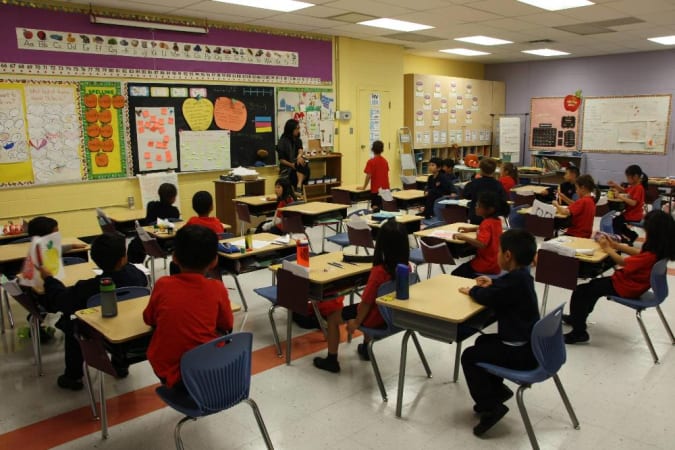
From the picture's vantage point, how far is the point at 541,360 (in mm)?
2730

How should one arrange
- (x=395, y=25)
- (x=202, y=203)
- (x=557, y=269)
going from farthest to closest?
1. (x=395, y=25)
2. (x=202, y=203)
3. (x=557, y=269)

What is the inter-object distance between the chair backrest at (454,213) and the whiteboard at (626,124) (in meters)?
8.55

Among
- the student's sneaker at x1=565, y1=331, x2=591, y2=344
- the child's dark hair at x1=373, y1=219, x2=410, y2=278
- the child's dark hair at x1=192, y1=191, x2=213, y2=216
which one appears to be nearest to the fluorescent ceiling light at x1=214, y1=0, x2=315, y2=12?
the child's dark hair at x1=192, y1=191, x2=213, y2=216

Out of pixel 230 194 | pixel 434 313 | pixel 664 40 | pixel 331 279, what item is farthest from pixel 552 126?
pixel 434 313

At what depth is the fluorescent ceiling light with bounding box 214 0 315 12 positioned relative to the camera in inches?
288

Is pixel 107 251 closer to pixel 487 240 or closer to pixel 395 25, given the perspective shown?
pixel 487 240

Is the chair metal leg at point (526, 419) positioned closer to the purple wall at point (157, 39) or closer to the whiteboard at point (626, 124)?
the purple wall at point (157, 39)

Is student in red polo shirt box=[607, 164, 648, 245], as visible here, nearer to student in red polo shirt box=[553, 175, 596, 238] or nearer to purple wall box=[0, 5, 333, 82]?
student in red polo shirt box=[553, 175, 596, 238]

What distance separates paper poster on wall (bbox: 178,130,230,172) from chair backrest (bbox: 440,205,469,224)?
4.10m

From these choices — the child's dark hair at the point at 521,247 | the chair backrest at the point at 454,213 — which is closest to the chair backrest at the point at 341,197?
the chair backrest at the point at 454,213

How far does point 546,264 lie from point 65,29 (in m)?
6.47

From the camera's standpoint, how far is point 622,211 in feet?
24.3

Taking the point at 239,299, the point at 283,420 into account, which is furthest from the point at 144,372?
the point at 239,299

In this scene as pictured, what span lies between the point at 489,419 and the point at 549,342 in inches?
23.2
